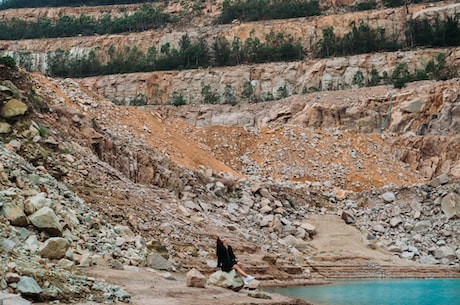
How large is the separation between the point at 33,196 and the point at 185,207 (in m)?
9.79

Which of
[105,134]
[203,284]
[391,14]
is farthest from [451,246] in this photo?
[391,14]

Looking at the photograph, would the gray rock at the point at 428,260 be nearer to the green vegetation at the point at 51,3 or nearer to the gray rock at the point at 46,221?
the gray rock at the point at 46,221

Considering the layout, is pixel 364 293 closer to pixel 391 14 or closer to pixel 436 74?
pixel 436 74

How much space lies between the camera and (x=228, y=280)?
13633mm

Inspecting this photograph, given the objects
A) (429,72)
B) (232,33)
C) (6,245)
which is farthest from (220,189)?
(232,33)

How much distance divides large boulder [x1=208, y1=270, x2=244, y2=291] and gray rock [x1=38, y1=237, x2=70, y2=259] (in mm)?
3545

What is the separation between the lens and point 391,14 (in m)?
77.8

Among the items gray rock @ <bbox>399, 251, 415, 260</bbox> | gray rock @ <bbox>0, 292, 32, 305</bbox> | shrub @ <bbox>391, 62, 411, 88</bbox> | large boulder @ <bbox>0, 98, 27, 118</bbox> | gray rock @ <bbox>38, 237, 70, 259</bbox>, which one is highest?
large boulder @ <bbox>0, 98, 27, 118</bbox>

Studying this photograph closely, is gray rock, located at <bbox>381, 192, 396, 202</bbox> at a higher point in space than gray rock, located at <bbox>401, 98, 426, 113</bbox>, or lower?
lower

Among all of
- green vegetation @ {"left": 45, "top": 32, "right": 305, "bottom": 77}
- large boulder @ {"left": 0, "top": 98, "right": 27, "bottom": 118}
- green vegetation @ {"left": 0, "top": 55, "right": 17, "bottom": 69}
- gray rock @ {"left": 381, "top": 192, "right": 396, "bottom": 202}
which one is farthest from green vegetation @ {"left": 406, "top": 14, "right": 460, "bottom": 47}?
large boulder @ {"left": 0, "top": 98, "right": 27, "bottom": 118}

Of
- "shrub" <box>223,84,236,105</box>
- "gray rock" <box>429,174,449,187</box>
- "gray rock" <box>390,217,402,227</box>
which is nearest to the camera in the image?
"gray rock" <box>390,217,402,227</box>

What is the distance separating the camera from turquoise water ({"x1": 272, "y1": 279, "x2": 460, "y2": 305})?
17.2m

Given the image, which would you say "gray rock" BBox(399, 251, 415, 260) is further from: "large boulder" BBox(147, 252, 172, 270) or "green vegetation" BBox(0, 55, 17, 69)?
"green vegetation" BBox(0, 55, 17, 69)

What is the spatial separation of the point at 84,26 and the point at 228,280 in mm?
93726
